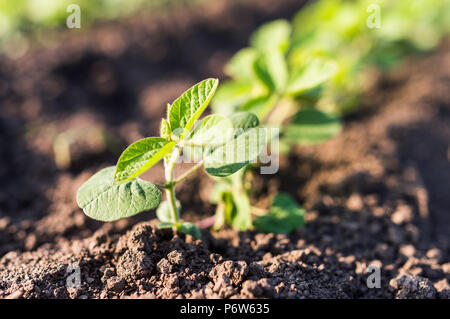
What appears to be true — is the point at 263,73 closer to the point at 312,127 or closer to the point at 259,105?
the point at 259,105

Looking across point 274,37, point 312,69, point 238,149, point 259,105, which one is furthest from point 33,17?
point 238,149

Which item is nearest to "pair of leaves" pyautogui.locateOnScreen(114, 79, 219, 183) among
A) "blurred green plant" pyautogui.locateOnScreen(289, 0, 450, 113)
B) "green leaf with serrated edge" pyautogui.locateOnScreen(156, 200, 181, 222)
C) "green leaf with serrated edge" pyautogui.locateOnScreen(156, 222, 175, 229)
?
"green leaf with serrated edge" pyautogui.locateOnScreen(156, 222, 175, 229)

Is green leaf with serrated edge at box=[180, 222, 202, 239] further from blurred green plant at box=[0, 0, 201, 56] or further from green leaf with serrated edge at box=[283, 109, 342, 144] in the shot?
blurred green plant at box=[0, 0, 201, 56]

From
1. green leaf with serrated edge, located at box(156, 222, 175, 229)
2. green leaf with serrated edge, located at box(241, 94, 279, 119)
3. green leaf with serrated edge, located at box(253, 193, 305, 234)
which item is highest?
green leaf with serrated edge, located at box(241, 94, 279, 119)

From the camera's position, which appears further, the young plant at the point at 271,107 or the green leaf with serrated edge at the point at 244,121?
the young plant at the point at 271,107

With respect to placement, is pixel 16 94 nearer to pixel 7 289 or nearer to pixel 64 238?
pixel 64 238

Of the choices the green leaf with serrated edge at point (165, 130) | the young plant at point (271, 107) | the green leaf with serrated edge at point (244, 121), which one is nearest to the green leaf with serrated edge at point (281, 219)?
the young plant at point (271, 107)

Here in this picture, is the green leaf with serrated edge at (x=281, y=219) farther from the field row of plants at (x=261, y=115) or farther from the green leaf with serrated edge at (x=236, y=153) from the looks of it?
the green leaf with serrated edge at (x=236, y=153)

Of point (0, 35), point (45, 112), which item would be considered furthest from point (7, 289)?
point (0, 35)
